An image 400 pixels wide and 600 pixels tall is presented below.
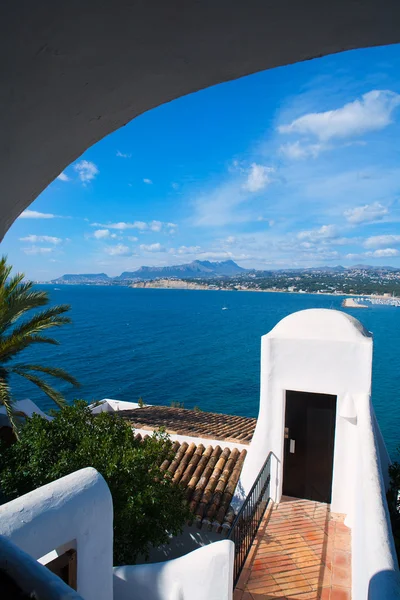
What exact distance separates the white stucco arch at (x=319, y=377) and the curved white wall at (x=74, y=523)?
4301 mm

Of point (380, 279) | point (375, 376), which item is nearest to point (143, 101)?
point (375, 376)

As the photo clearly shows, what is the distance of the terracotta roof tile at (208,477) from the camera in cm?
859

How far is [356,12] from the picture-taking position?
113 cm

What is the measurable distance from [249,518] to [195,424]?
6.34 m

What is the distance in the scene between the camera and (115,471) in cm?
737

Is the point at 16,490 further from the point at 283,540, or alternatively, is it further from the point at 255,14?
the point at 255,14

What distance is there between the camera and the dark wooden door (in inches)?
347

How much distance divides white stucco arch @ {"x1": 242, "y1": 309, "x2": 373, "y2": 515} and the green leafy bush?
2.15 meters

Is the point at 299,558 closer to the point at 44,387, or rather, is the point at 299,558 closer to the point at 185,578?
the point at 185,578

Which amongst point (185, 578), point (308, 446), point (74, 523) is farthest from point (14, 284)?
point (308, 446)

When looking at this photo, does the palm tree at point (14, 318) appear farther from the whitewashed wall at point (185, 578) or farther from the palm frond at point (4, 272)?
the whitewashed wall at point (185, 578)

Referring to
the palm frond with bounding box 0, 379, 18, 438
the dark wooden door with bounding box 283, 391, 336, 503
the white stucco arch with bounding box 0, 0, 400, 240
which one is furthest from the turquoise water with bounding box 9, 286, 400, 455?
the white stucco arch with bounding box 0, 0, 400, 240

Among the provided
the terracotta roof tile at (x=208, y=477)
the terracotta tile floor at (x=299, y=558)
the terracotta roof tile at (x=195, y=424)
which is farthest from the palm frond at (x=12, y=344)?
the terracotta tile floor at (x=299, y=558)

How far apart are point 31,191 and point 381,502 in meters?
5.04
